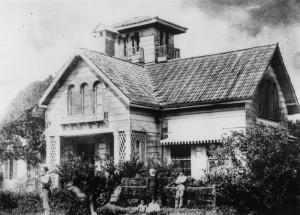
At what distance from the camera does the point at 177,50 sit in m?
33.5

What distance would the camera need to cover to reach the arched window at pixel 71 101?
83.3ft

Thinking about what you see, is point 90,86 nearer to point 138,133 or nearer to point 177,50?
point 138,133

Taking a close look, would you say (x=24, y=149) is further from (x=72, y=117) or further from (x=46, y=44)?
(x=46, y=44)

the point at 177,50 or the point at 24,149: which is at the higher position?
the point at 177,50

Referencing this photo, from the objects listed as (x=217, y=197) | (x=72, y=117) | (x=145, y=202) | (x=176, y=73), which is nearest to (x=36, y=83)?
(x=72, y=117)

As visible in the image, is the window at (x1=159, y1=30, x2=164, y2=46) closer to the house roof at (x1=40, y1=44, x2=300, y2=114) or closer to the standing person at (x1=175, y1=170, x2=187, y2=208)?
the house roof at (x1=40, y1=44, x2=300, y2=114)

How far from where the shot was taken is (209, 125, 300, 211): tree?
51.5 ft

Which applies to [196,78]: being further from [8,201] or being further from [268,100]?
[8,201]

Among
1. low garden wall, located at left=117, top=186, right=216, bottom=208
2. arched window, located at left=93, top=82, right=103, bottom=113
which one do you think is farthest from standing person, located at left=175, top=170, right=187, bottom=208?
arched window, located at left=93, top=82, right=103, bottom=113

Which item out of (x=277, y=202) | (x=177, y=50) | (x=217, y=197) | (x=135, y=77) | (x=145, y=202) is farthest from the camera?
(x=177, y=50)

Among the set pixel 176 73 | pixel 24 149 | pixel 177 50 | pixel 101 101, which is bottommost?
pixel 24 149

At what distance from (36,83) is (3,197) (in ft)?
34.9

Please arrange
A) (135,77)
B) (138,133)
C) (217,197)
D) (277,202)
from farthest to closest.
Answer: (135,77)
(138,133)
(217,197)
(277,202)

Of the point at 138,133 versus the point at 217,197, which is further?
the point at 138,133
